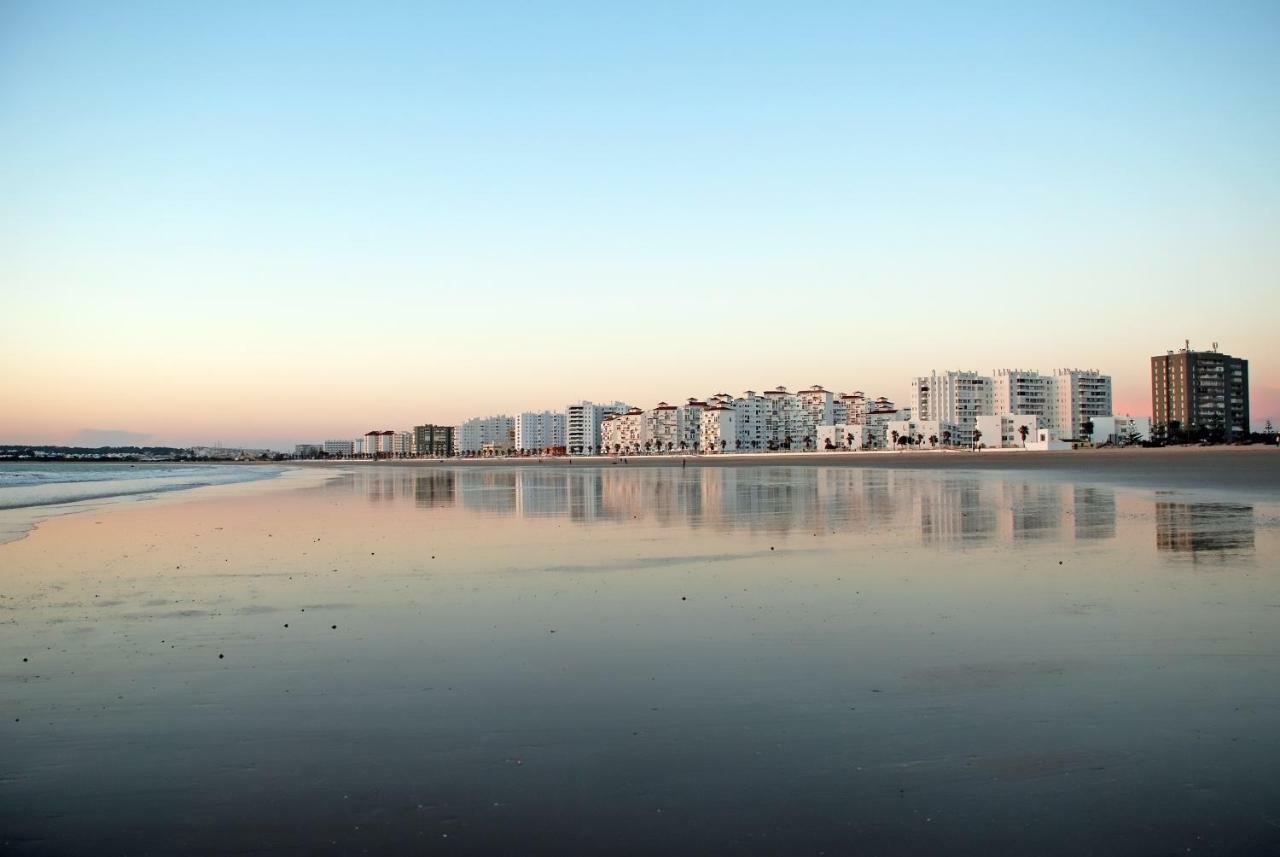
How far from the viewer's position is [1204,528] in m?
17.6

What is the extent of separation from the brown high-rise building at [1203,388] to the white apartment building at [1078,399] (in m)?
15.7

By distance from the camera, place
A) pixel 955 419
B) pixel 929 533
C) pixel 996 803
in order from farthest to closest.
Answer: pixel 955 419
pixel 929 533
pixel 996 803

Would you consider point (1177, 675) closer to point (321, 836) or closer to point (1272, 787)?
point (1272, 787)

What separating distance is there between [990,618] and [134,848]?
7.78 metres

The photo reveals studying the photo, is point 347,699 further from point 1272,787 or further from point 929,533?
point 929,533

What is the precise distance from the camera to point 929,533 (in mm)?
17828

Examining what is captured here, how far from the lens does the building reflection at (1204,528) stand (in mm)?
14484

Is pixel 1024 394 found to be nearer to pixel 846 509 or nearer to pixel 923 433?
pixel 923 433

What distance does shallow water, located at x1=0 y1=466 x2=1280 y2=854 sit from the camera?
4.49 meters

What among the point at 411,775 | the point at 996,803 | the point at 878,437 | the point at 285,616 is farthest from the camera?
the point at 878,437

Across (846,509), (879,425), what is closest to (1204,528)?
(846,509)

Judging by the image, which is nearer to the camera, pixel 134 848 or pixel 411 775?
pixel 134 848

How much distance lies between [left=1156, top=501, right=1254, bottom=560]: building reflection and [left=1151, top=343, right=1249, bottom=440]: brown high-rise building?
17870 centimetres

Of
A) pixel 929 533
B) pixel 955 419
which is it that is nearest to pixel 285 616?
pixel 929 533
